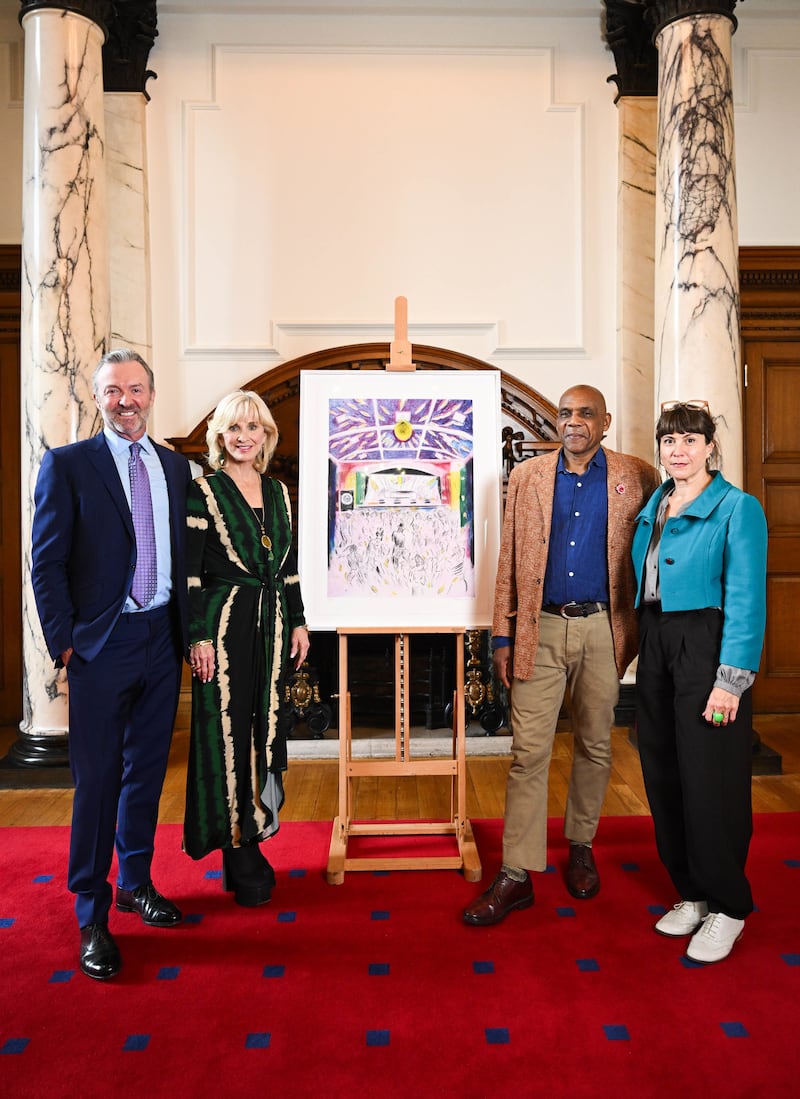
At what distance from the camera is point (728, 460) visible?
13.6 feet

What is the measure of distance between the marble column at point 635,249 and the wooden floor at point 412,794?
189cm

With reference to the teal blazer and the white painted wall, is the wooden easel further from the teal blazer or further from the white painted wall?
the white painted wall

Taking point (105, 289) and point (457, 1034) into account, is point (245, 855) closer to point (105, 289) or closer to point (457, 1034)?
point (457, 1034)

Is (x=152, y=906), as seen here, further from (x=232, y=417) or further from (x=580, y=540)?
(x=580, y=540)

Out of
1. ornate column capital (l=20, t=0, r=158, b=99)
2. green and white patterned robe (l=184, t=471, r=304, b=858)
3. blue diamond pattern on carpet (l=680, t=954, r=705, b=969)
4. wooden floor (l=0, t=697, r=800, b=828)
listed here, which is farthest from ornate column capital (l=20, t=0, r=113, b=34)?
blue diamond pattern on carpet (l=680, t=954, r=705, b=969)

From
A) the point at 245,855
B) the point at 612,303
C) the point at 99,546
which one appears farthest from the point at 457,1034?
the point at 612,303

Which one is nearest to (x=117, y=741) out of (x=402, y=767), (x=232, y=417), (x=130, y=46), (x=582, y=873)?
(x=232, y=417)

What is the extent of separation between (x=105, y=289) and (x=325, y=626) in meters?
2.24

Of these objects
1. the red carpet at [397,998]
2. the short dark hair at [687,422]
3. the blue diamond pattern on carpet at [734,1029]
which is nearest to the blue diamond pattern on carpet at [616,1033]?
the red carpet at [397,998]

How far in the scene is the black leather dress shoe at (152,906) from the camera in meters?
2.63

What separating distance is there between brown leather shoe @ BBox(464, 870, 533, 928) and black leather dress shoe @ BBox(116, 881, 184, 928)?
35.1 inches

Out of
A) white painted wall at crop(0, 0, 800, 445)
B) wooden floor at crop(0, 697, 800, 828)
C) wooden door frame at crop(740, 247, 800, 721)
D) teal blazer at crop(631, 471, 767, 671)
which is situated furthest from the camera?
wooden door frame at crop(740, 247, 800, 721)

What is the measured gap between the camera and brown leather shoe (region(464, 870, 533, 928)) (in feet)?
8.61

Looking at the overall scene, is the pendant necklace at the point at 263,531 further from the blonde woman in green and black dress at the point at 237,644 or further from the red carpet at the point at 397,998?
the red carpet at the point at 397,998
